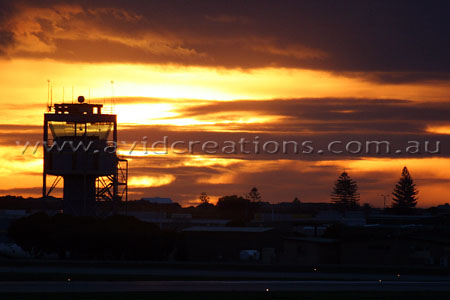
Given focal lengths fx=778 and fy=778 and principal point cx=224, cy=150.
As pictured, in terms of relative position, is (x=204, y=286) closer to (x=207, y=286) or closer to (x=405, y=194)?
(x=207, y=286)

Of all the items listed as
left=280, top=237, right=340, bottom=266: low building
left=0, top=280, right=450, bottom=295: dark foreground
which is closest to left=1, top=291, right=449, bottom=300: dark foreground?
left=0, top=280, right=450, bottom=295: dark foreground

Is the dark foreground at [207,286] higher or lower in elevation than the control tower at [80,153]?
lower

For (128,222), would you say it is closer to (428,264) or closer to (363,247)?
(363,247)

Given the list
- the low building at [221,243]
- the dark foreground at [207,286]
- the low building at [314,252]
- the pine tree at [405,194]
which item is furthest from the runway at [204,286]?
the pine tree at [405,194]

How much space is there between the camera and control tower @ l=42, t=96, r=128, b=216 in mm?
86312

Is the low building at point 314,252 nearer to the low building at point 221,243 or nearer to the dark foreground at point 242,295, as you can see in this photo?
the low building at point 221,243

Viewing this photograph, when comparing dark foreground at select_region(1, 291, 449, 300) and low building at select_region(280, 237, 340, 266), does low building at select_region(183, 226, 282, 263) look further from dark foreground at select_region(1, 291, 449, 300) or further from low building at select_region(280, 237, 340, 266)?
dark foreground at select_region(1, 291, 449, 300)

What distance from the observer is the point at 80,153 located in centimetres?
8625

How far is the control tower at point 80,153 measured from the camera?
86312 mm

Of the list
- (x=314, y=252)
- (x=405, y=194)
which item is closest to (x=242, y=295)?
(x=314, y=252)

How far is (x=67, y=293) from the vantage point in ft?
131

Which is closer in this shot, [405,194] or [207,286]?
[207,286]

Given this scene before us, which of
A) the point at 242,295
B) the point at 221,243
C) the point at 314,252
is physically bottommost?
the point at 314,252

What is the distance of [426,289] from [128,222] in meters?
40.9
